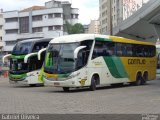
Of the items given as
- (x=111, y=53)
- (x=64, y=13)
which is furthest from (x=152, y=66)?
(x=64, y=13)

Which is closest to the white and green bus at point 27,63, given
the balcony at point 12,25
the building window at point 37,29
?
the building window at point 37,29

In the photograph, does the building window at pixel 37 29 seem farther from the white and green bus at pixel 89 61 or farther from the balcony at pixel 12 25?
the white and green bus at pixel 89 61

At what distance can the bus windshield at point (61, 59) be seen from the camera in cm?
2309

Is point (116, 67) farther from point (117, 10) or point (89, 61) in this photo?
point (117, 10)

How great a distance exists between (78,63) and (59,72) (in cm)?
107

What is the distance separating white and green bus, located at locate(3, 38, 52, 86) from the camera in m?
29.5

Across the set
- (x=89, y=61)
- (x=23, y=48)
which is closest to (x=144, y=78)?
(x=89, y=61)

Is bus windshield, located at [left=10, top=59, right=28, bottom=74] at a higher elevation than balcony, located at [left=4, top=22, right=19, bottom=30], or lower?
lower

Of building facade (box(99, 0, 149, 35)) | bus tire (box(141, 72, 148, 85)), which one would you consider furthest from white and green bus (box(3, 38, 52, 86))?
building facade (box(99, 0, 149, 35))

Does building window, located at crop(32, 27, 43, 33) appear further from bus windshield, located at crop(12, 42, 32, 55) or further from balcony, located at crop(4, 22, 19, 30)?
bus windshield, located at crop(12, 42, 32, 55)

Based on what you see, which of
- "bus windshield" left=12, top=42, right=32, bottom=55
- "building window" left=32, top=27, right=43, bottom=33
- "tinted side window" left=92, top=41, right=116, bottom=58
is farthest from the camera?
"building window" left=32, top=27, right=43, bottom=33

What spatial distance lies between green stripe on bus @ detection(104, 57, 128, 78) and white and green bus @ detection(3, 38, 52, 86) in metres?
5.15

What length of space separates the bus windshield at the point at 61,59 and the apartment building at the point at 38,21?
7251cm

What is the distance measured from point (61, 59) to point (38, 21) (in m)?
79.3
